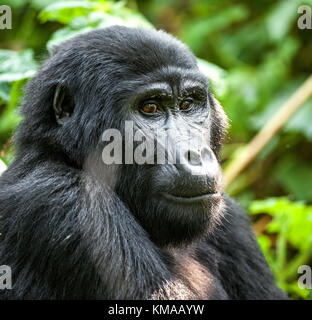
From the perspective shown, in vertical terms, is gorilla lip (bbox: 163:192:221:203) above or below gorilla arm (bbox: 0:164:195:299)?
above

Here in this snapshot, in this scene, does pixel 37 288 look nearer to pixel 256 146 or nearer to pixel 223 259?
pixel 223 259

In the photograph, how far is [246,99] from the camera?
340 inches

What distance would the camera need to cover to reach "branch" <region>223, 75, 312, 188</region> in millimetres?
7102

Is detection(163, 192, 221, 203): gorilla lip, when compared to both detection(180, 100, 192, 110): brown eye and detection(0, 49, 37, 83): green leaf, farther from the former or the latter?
detection(0, 49, 37, 83): green leaf

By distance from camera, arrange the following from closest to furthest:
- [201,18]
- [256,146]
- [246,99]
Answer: [256,146]
[246,99]
[201,18]

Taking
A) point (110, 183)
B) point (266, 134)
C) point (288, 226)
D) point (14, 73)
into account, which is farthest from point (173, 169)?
point (266, 134)

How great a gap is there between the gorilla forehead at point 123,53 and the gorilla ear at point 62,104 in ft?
0.58

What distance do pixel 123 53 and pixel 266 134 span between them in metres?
3.86

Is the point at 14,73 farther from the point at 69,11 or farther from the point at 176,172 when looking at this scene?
the point at 176,172

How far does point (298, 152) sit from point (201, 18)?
8.83ft

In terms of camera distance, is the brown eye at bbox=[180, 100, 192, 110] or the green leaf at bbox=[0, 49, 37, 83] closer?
the brown eye at bbox=[180, 100, 192, 110]

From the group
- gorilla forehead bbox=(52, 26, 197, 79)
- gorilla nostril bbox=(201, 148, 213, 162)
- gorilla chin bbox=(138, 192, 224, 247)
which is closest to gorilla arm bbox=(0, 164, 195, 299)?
gorilla chin bbox=(138, 192, 224, 247)

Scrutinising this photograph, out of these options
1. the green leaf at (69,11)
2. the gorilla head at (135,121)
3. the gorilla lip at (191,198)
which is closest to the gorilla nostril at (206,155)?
the gorilla head at (135,121)
